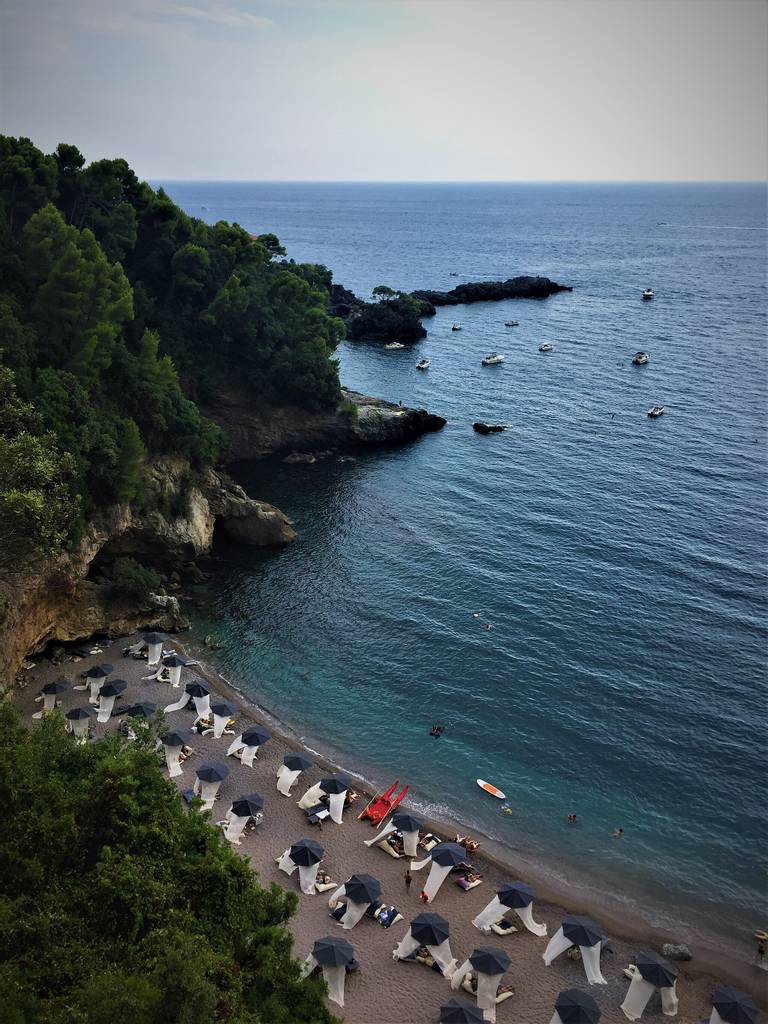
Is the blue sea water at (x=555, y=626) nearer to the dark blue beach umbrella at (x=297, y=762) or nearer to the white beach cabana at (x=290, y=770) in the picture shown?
the dark blue beach umbrella at (x=297, y=762)

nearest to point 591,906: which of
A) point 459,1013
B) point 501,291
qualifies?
point 459,1013

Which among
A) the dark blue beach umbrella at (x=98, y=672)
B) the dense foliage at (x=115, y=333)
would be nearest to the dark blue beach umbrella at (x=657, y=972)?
the dark blue beach umbrella at (x=98, y=672)

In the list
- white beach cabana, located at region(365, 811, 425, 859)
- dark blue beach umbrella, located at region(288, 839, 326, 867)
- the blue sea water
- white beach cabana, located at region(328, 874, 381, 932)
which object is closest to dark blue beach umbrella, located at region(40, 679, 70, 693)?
the blue sea water

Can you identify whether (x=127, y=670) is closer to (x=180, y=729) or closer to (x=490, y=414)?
(x=180, y=729)

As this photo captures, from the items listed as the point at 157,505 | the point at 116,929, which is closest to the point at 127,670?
the point at 157,505

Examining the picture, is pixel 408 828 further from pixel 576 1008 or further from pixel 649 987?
pixel 649 987
